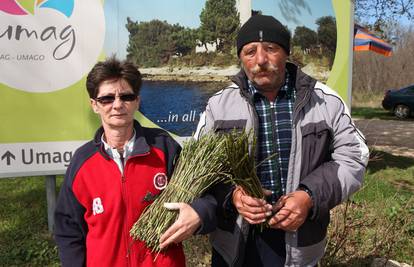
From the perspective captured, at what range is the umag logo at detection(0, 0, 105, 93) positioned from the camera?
3.68 m

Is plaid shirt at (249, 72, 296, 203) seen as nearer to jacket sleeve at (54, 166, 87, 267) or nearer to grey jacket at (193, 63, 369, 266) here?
grey jacket at (193, 63, 369, 266)

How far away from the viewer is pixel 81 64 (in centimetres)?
389

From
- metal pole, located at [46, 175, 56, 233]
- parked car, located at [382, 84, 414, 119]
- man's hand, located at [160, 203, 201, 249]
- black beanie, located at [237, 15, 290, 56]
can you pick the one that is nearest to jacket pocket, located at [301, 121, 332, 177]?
black beanie, located at [237, 15, 290, 56]

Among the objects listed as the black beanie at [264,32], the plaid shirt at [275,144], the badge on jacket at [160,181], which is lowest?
the badge on jacket at [160,181]

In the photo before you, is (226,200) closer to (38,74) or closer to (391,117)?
(38,74)

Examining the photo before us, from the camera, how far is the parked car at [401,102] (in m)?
16.6

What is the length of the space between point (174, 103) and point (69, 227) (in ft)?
8.72

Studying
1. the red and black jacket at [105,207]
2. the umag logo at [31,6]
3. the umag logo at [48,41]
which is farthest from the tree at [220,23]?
the red and black jacket at [105,207]

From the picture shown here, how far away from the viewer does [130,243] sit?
178 centimetres

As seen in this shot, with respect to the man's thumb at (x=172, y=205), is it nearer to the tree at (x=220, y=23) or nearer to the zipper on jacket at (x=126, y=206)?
the zipper on jacket at (x=126, y=206)

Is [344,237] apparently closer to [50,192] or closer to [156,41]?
[156,41]

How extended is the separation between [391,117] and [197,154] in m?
17.3

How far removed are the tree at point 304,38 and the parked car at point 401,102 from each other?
13.4m

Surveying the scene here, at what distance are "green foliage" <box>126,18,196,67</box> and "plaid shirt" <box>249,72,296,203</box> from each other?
8.47 feet
